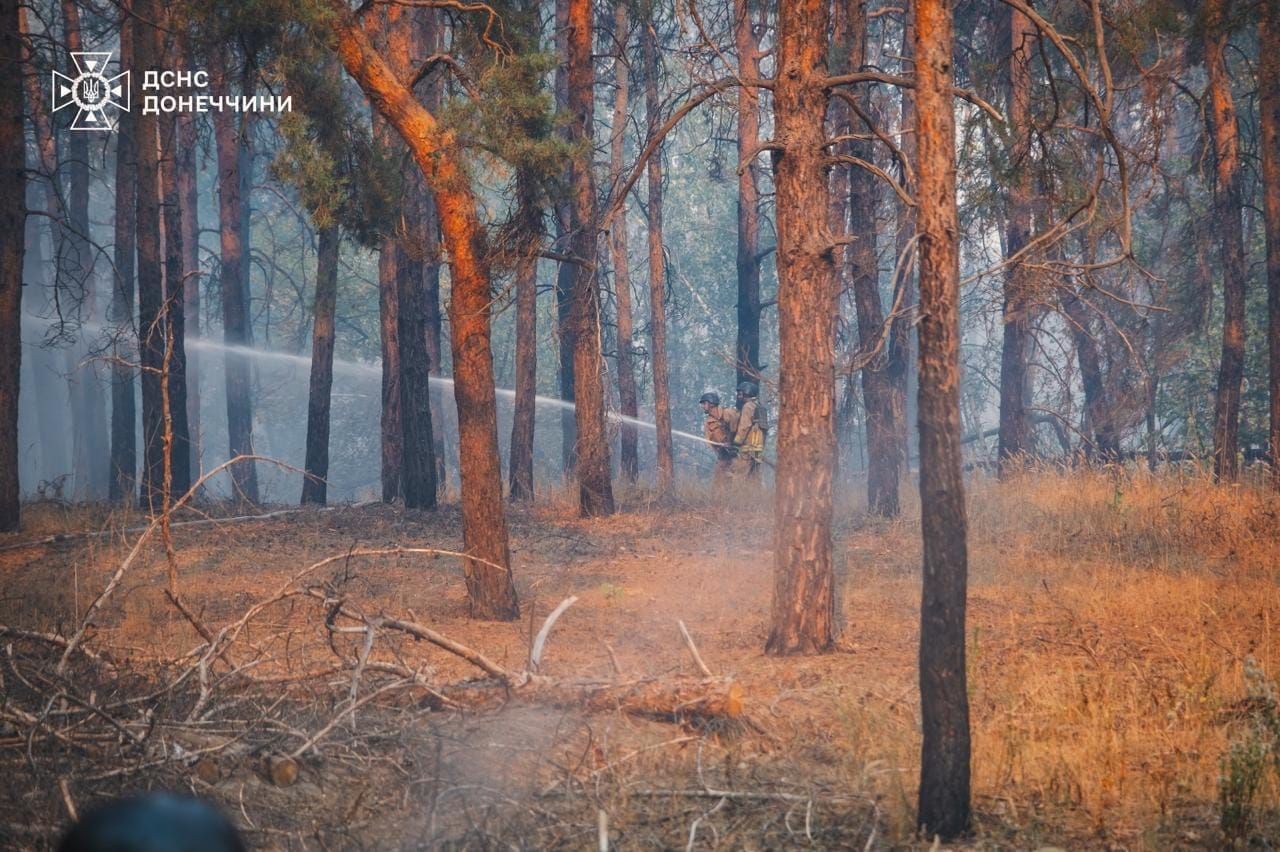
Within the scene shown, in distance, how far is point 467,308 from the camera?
30.7 feet

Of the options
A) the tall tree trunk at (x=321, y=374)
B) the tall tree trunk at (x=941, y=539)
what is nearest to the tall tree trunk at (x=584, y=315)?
the tall tree trunk at (x=321, y=374)

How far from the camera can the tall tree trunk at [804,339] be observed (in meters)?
8.27

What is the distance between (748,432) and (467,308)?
34.4 ft

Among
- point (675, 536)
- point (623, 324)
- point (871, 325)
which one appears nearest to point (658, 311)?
point (623, 324)

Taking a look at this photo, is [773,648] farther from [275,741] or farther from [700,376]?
[700,376]

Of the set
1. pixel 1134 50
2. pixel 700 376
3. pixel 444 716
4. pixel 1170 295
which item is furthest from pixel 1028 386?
pixel 444 716

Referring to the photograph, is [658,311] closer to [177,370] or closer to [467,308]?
[177,370]

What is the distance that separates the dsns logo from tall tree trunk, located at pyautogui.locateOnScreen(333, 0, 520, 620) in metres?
8.56

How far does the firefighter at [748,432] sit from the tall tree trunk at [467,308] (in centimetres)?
939

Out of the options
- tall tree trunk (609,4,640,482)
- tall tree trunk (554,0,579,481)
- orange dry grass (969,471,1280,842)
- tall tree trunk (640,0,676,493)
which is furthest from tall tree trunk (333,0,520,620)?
tall tree trunk (640,0,676,493)

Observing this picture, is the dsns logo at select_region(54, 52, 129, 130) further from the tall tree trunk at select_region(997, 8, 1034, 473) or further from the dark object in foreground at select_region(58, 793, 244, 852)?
the dark object in foreground at select_region(58, 793, 244, 852)

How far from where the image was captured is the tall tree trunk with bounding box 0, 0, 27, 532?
500 inches

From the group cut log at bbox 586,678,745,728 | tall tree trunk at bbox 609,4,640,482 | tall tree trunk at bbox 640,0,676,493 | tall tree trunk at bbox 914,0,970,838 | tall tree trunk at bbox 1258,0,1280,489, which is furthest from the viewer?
tall tree trunk at bbox 609,4,640,482

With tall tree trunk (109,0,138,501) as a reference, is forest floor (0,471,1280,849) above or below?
below
